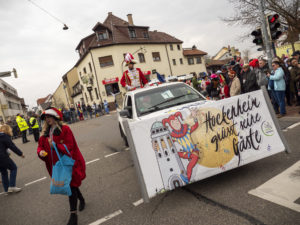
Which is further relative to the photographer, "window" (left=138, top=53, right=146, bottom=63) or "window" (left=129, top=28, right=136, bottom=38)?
"window" (left=129, top=28, right=136, bottom=38)

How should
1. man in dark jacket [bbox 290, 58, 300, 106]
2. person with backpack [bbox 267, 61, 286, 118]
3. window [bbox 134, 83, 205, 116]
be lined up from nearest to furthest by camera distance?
window [bbox 134, 83, 205, 116] < person with backpack [bbox 267, 61, 286, 118] < man in dark jacket [bbox 290, 58, 300, 106]

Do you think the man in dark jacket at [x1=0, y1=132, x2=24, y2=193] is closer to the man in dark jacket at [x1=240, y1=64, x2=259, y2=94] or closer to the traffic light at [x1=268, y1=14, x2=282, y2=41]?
the man in dark jacket at [x1=240, y1=64, x2=259, y2=94]

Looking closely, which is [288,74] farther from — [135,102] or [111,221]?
[111,221]

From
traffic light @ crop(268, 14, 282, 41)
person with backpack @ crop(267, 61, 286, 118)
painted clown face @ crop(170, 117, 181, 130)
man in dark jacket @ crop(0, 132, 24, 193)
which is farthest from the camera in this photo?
traffic light @ crop(268, 14, 282, 41)

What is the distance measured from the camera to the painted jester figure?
314 centimetres

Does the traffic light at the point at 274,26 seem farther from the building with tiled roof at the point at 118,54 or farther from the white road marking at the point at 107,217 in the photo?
the building with tiled roof at the point at 118,54

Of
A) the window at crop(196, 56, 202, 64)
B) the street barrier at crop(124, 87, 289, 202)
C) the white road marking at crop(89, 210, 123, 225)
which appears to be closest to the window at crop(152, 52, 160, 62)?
the window at crop(196, 56, 202, 64)

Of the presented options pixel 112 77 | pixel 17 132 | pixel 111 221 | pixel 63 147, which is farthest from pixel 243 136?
pixel 112 77

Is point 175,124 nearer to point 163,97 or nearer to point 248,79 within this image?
point 163,97

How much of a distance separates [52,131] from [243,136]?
3.00m

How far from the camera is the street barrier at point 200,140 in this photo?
305 cm

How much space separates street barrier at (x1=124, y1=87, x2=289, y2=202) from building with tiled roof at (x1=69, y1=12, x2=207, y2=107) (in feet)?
71.7

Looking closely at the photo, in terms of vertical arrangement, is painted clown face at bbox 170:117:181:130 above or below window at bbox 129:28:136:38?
below

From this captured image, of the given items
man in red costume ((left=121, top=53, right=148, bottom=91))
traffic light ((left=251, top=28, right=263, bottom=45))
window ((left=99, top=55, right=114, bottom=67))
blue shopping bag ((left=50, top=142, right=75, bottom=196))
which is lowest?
blue shopping bag ((left=50, top=142, right=75, bottom=196))
